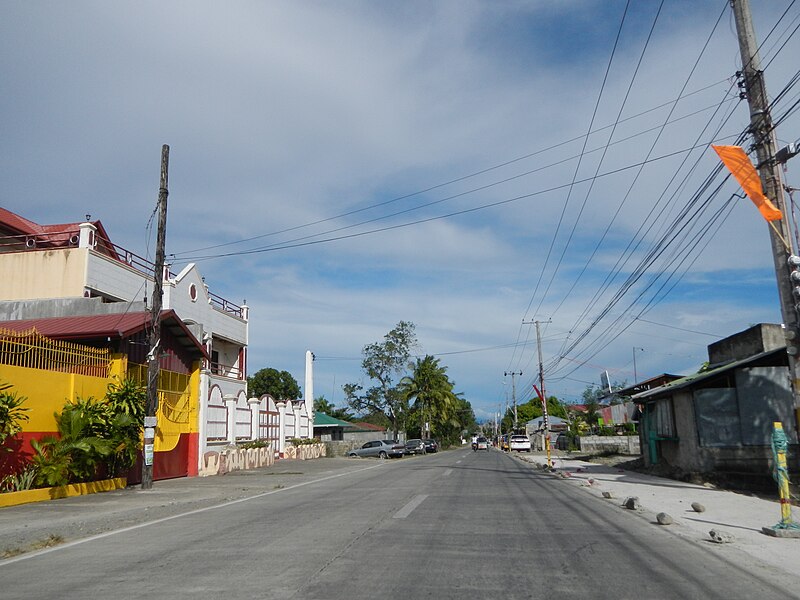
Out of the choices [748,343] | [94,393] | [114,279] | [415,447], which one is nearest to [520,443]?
[415,447]

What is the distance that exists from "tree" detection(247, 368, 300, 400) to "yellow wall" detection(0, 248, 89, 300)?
190 feet

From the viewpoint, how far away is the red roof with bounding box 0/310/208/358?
1978cm

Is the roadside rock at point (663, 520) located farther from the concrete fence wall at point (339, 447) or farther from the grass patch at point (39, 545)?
the concrete fence wall at point (339, 447)

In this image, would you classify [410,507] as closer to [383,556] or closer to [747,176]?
[383,556]

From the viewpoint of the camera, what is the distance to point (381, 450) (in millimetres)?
47406

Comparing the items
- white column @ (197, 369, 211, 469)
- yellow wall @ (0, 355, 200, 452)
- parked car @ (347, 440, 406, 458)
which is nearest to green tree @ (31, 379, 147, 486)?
yellow wall @ (0, 355, 200, 452)

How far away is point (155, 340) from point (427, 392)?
52725 mm

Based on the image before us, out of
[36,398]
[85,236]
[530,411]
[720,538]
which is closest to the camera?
[720,538]

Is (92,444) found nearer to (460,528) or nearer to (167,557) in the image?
(167,557)

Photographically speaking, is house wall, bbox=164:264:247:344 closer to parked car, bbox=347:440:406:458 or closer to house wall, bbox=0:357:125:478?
house wall, bbox=0:357:125:478

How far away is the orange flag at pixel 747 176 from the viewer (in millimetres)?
13250

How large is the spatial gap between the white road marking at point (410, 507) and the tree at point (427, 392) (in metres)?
55.2

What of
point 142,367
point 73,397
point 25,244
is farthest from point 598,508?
point 25,244

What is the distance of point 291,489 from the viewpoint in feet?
63.0
